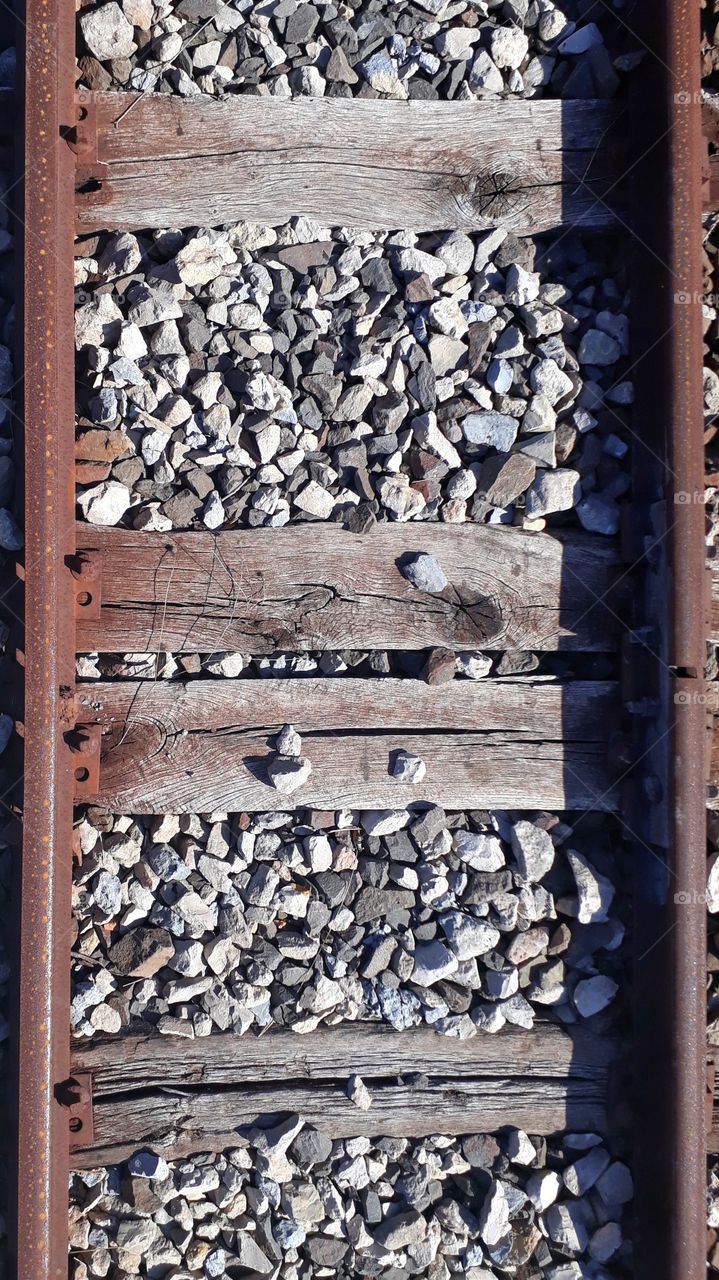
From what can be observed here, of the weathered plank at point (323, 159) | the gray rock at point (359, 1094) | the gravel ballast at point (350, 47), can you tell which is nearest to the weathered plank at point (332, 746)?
the gray rock at point (359, 1094)

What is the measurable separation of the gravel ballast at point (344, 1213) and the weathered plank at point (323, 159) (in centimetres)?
305

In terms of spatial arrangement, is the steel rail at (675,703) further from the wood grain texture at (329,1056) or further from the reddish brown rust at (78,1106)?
the reddish brown rust at (78,1106)

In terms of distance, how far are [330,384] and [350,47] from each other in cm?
115

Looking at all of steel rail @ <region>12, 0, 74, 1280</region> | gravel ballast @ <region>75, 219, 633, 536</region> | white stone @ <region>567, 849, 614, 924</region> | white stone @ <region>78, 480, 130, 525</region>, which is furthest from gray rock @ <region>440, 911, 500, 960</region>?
white stone @ <region>78, 480, 130, 525</region>

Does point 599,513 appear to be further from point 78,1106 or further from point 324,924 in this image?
point 78,1106

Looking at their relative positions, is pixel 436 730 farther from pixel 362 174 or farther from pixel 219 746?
pixel 362 174

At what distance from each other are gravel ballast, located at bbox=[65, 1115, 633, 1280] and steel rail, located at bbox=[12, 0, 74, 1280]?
0.24 metres

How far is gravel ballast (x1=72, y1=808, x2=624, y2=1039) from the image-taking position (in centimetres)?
256

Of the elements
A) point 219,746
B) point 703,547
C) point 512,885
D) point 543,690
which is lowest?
point 512,885

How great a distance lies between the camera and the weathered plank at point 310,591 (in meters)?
2.59

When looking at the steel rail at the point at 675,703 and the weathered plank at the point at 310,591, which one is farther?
the weathered plank at the point at 310,591

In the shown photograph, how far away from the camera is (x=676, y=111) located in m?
2.38

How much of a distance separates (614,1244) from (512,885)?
118cm

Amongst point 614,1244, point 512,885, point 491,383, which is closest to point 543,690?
point 512,885
